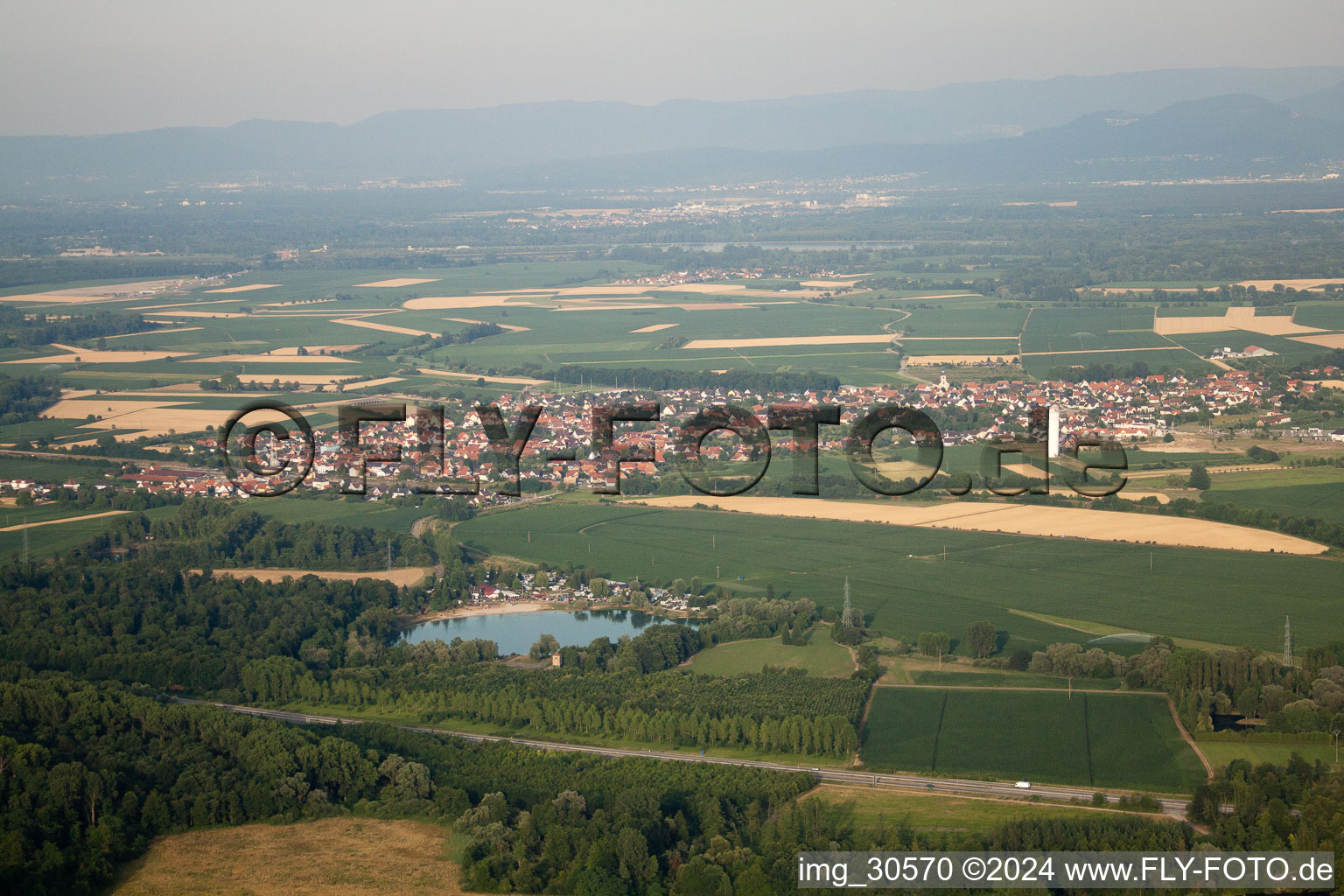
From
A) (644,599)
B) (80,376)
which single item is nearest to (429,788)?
(644,599)

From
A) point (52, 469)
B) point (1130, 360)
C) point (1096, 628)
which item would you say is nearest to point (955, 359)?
point (1130, 360)

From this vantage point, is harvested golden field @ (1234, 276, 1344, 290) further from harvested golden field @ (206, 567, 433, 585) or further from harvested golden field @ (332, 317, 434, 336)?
harvested golden field @ (206, 567, 433, 585)

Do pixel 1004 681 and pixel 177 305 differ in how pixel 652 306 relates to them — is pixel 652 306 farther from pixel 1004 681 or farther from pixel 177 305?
pixel 1004 681

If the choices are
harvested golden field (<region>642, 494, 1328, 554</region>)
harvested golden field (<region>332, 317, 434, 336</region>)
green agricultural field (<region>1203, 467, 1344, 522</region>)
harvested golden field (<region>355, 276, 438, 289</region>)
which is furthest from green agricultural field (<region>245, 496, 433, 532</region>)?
harvested golden field (<region>355, 276, 438, 289</region>)

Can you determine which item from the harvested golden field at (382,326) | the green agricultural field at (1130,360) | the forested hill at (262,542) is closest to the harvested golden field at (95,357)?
the harvested golden field at (382,326)

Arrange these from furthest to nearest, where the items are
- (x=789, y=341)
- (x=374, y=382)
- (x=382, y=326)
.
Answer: (x=382, y=326) → (x=789, y=341) → (x=374, y=382)
